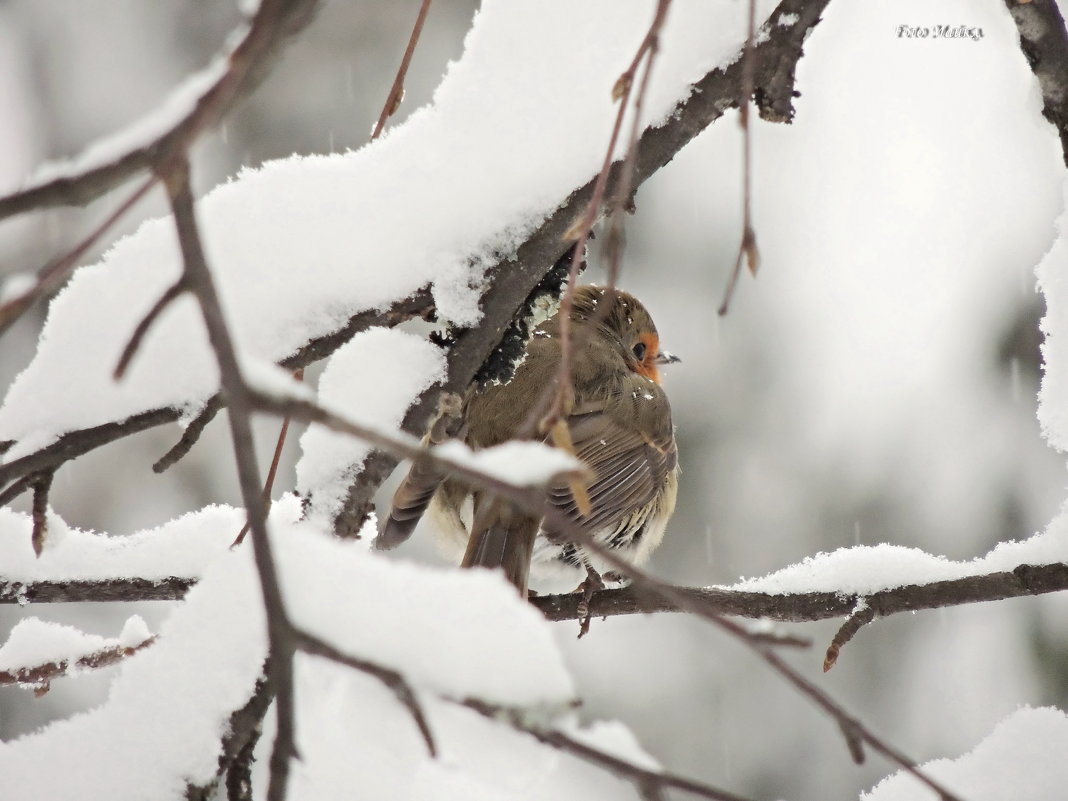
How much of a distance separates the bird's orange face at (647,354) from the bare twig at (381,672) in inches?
126

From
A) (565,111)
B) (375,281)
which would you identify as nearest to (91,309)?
(375,281)

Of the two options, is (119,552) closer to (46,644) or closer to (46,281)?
(46,644)

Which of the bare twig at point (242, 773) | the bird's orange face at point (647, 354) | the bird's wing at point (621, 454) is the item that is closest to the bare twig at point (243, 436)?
the bare twig at point (242, 773)

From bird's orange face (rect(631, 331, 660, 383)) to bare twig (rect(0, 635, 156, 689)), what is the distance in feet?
7.59

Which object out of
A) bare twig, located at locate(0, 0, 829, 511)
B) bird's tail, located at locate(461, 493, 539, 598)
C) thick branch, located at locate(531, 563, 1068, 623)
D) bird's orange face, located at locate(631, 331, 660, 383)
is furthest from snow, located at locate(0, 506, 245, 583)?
bird's orange face, located at locate(631, 331, 660, 383)

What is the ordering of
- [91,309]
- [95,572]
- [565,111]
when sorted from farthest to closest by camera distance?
[95,572]
[565,111]
[91,309]

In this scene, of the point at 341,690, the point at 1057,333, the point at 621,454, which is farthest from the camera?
the point at 621,454

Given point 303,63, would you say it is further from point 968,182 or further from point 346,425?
point 346,425

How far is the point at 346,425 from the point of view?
0.79 meters

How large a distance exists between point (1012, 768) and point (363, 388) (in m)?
1.41

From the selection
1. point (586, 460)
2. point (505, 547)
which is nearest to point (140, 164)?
point (505, 547)

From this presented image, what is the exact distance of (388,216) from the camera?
2.04m

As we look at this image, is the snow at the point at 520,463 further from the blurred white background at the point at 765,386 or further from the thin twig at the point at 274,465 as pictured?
the blurred white background at the point at 765,386

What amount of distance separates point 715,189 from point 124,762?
6732 millimetres
